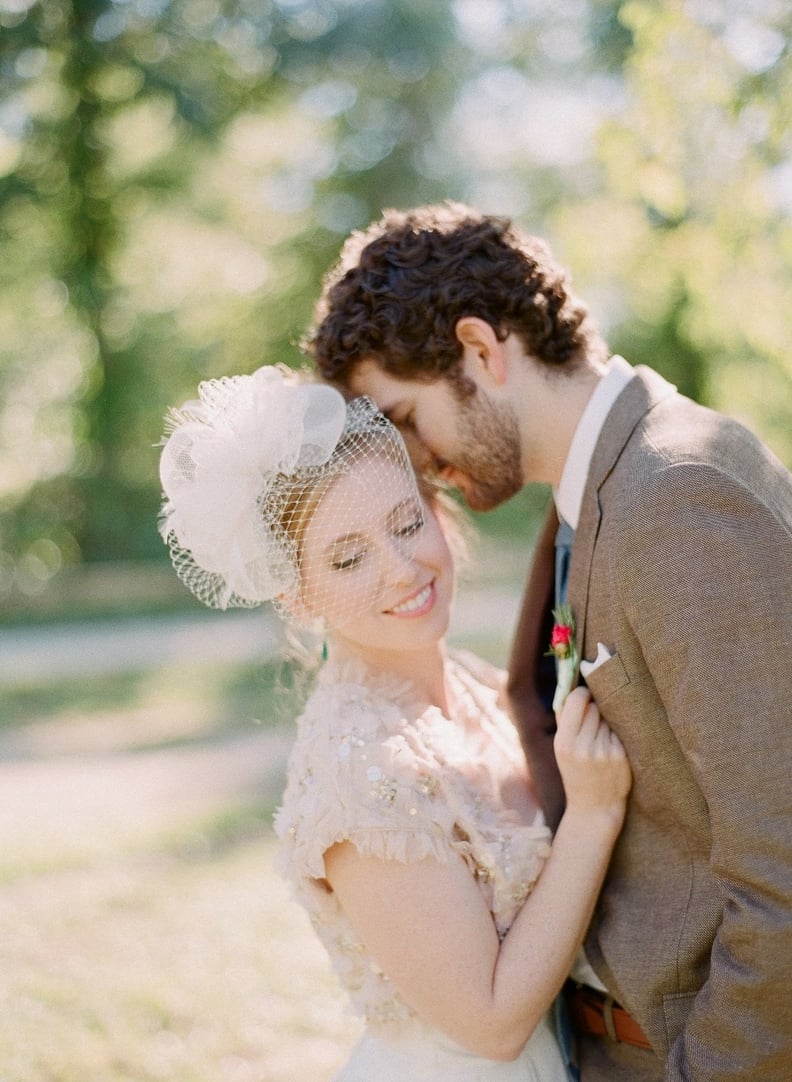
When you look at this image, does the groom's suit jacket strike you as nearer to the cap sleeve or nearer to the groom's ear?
the cap sleeve

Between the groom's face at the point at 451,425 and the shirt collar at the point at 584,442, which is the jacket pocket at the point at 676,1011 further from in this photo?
the groom's face at the point at 451,425

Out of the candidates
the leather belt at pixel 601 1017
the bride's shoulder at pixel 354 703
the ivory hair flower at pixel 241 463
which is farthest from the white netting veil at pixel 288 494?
the leather belt at pixel 601 1017

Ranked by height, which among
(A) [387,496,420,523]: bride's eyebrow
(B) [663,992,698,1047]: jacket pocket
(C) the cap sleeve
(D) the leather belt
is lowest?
(D) the leather belt

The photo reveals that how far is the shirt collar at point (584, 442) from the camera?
284 cm

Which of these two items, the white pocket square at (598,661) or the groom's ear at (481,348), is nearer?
the white pocket square at (598,661)

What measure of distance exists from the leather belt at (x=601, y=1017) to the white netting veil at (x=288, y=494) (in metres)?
1.15

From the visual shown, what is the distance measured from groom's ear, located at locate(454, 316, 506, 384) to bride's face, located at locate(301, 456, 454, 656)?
1.44 feet

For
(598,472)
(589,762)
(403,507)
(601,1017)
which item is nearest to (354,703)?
(403,507)

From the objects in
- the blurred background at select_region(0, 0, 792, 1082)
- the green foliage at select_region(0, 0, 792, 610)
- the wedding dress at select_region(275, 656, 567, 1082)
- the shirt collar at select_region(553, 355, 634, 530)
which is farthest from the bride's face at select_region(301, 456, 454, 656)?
the green foliage at select_region(0, 0, 792, 610)

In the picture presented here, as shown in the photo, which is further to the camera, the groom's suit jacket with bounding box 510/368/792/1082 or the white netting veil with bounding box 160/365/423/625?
the white netting veil with bounding box 160/365/423/625

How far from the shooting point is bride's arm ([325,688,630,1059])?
245cm

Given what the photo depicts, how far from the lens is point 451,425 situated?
3156 millimetres

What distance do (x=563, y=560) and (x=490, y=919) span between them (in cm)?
97

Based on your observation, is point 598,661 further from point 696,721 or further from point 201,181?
point 201,181
